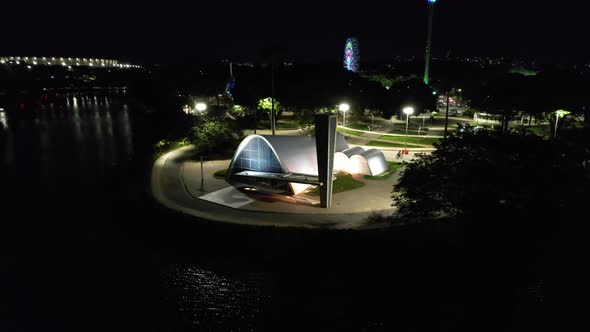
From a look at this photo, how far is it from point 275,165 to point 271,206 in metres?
4.08

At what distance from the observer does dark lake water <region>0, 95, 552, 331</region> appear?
14.4 metres

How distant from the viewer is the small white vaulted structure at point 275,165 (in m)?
25.8

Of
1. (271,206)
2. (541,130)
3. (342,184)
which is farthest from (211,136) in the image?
(541,130)

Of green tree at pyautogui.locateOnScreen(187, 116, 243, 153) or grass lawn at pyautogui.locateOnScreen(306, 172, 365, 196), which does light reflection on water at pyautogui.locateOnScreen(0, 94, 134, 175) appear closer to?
green tree at pyautogui.locateOnScreen(187, 116, 243, 153)

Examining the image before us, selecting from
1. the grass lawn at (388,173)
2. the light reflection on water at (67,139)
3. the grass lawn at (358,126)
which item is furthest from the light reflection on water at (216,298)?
the grass lawn at (358,126)

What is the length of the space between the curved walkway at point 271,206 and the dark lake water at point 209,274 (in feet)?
3.53

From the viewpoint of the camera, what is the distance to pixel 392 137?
159 ft

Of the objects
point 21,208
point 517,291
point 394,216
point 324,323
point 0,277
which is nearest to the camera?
point 324,323

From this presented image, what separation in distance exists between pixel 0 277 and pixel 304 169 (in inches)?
683

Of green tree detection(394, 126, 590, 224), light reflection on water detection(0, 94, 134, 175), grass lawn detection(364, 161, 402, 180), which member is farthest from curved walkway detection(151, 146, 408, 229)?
light reflection on water detection(0, 94, 134, 175)

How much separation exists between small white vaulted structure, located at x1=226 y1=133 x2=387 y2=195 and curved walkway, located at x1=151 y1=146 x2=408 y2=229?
45.5 inches

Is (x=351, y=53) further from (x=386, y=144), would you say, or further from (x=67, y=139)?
(x=67, y=139)

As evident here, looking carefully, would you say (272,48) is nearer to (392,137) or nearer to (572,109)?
(392,137)

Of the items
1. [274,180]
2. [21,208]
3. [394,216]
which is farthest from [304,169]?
[21,208]
